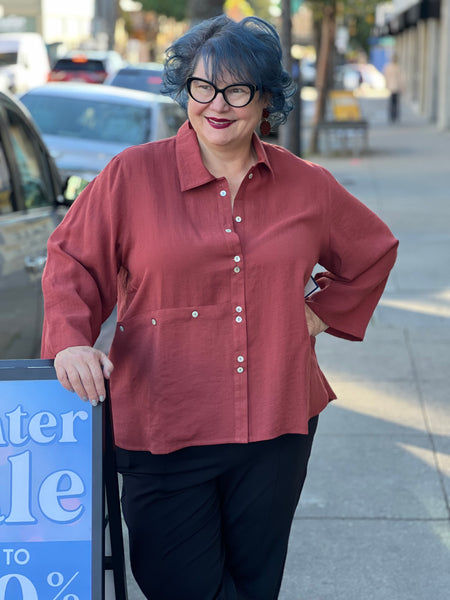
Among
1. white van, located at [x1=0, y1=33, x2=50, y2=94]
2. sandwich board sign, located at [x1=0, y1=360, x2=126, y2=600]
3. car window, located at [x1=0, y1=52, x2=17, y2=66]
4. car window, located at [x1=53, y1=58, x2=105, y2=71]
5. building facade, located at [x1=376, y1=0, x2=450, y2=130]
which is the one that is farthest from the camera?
car window, located at [x1=53, y1=58, x2=105, y2=71]

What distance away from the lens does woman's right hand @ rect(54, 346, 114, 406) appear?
240cm

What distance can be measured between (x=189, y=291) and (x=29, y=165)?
2687mm

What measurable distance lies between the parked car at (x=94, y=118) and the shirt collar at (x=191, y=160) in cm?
687

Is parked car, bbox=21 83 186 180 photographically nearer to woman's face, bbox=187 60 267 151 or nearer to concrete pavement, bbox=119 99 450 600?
concrete pavement, bbox=119 99 450 600

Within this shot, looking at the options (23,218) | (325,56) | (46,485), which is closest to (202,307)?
(46,485)

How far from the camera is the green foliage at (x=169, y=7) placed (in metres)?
66.2

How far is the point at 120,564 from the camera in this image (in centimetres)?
271

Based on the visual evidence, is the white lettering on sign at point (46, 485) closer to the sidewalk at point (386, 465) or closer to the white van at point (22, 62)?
the sidewalk at point (386, 465)

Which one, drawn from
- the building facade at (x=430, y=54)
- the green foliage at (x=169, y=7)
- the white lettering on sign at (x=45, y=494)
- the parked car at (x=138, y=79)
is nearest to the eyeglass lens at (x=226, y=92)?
the white lettering on sign at (x=45, y=494)

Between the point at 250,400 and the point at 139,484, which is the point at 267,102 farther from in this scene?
the point at 139,484

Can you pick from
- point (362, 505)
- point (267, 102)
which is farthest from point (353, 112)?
point (267, 102)

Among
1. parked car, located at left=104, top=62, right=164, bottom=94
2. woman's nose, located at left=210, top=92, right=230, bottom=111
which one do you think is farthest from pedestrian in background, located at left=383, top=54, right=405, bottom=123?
woman's nose, located at left=210, top=92, right=230, bottom=111

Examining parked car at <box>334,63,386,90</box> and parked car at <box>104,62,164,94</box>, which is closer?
parked car at <box>104,62,164,94</box>

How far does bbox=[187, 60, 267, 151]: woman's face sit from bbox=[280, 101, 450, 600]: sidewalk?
1807 mm
